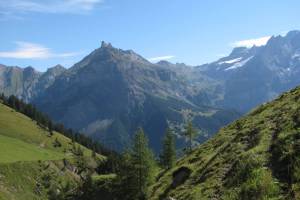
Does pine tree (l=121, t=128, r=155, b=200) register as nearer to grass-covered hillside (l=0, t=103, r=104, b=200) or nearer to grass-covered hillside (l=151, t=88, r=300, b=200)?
grass-covered hillside (l=151, t=88, r=300, b=200)

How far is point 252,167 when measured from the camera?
22875 mm

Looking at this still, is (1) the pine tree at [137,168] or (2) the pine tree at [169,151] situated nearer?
(1) the pine tree at [137,168]

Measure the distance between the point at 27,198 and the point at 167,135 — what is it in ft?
193

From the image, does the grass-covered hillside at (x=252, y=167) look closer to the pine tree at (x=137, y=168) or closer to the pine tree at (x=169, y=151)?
the pine tree at (x=137, y=168)

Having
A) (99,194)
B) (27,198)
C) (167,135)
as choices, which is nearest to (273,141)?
(167,135)

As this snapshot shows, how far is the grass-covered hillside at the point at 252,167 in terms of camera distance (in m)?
18.0

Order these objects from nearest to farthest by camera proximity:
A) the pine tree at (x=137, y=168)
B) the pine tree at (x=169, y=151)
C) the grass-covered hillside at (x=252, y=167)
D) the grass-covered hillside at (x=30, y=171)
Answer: the grass-covered hillside at (x=252, y=167) → the pine tree at (x=137, y=168) → the pine tree at (x=169, y=151) → the grass-covered hillside at (x=30, y=171)

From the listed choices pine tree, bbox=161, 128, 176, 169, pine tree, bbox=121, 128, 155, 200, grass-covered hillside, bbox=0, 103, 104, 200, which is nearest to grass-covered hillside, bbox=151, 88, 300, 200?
pine tree, bbox=121, 128, 155, 200

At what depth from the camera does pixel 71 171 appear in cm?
18812

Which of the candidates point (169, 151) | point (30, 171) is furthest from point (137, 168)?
point (30, 171)

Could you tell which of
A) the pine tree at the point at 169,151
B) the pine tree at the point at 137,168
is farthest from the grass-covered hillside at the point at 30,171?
the pine tree at the point at 137,168

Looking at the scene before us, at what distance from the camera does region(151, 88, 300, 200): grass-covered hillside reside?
18000 millimetres

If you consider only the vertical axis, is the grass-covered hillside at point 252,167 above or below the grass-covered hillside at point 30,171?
above

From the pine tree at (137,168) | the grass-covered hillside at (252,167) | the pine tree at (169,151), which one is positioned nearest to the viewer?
the grass-covered hillside at (252,167)
